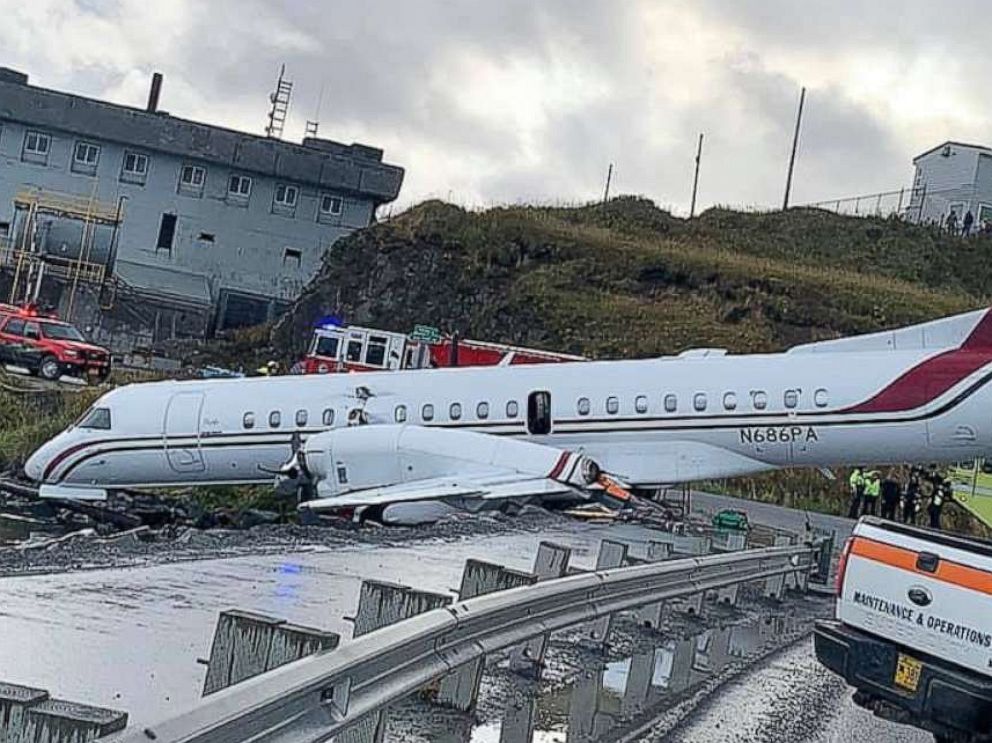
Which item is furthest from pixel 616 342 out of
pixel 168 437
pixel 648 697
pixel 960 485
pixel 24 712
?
pixel 24 712

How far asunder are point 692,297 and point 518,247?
7.24m

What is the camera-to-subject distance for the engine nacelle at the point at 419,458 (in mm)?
22703

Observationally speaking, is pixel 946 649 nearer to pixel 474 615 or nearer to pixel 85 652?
pixel 474 615

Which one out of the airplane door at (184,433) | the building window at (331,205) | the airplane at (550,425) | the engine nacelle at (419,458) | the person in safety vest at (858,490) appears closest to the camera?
the engine nacelle at (419,458)

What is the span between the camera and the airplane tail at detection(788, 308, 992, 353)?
79.5 feet

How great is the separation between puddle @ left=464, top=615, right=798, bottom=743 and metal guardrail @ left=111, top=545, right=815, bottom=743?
348 mm

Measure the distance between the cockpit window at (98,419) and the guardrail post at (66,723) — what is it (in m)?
24.2

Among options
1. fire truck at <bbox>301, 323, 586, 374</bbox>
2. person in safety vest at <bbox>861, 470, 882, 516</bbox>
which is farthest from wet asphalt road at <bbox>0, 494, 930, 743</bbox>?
fire truck at <bbox>301, 323, 586, 374</bbox>

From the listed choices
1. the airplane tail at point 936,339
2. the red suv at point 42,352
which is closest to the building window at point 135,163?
the red suv at point 42,352

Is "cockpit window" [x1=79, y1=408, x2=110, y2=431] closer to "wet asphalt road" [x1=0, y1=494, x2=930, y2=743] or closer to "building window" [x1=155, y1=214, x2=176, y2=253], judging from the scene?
"wet asphalt road" [x1=0, y1=494, x2=930, y2=743]

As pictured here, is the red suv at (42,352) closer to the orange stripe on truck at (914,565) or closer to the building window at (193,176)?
the building window at (193,176)

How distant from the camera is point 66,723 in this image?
321 cm

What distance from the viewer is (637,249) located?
63750 millimetres

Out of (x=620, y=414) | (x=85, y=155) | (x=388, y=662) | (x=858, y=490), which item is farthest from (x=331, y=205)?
(x=388, y=662)
